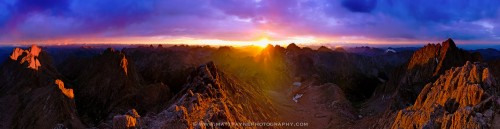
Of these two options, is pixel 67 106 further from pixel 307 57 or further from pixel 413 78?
pixel 307 57

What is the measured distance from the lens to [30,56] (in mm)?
137500

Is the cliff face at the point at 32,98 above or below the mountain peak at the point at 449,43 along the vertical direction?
below

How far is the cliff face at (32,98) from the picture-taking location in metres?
78.9

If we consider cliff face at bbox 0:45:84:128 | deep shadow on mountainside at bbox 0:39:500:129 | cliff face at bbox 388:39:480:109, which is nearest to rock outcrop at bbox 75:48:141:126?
deep shadow on mountainside at bbox 0:39:500:129

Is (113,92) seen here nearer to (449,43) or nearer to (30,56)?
(30,56)

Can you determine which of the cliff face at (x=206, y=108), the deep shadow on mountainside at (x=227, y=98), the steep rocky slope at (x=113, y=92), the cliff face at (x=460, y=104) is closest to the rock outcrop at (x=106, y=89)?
the steep rocky slope at (x=113, y=92)

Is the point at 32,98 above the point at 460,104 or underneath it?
underneath

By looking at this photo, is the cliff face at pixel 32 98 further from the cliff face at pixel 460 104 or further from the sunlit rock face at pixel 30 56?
the cliff face at pixel 460 104

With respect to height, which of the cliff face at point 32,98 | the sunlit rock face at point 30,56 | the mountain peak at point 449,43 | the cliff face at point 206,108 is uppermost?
the mountain peak at point 449,43

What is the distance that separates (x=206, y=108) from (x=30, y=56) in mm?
110890

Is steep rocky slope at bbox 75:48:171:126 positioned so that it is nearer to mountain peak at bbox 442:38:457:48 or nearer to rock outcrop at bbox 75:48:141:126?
rock outcrop at bbox 75:48:141:126

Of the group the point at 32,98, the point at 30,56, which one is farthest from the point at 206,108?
the point at 30,56

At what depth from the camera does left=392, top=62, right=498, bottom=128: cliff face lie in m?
43.2

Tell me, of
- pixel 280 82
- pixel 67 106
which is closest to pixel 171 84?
pixel 67 106
